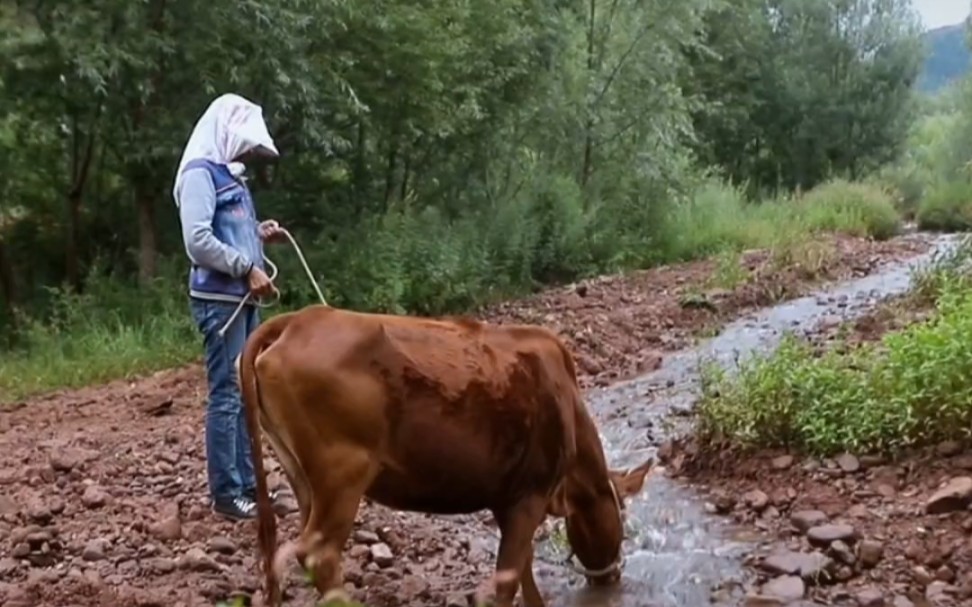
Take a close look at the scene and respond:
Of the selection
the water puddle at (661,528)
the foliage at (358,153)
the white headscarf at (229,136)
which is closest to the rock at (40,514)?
→ the white headscarf at (229,136)

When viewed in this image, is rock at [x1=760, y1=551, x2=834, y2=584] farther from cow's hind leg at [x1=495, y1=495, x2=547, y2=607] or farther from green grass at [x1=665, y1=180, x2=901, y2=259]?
green grass at [x1=665, y1=180, x2=901, y2=259]

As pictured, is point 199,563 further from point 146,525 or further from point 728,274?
point 728,274

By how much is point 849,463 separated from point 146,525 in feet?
12.1

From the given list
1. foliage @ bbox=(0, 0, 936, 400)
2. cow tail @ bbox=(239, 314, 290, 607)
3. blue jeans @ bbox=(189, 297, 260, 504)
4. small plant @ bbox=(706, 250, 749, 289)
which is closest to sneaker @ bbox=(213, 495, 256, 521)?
blue jeans @ bbox=(189, 297, 260, 504)

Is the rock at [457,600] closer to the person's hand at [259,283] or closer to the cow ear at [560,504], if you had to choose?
the cow ear at [560,504]

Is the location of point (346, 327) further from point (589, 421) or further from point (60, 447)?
point (60, 447)

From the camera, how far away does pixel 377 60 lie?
13.6 m

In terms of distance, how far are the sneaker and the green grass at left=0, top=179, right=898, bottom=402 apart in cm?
473

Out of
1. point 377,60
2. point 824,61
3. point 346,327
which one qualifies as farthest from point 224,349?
point 824,61

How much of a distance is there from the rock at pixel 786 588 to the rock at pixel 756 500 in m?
0.99

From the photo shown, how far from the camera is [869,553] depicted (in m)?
5.88

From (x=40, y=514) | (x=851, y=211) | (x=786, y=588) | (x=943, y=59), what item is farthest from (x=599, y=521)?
(x=943, y=59)

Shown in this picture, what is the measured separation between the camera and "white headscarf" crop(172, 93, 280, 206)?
224 inches

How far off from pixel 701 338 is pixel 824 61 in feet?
64.3
